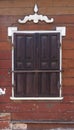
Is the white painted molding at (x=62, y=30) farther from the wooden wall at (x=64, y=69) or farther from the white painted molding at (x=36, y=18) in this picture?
the white painted molding at (x=36, y=18)

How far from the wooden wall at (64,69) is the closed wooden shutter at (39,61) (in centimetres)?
16

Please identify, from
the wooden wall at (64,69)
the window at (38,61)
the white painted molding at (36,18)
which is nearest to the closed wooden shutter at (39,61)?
the window at (38,61)

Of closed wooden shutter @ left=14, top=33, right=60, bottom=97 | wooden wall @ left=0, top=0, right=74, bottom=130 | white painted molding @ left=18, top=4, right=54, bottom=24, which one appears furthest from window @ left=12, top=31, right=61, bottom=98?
white painted molding @ left=18, top=4, right=54, bottom=24

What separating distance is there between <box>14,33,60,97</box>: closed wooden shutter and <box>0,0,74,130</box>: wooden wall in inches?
6.4

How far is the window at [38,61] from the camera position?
10445 millimetres

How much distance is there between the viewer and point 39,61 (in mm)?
10453

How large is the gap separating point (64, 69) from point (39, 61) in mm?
537

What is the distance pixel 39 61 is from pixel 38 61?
2cm

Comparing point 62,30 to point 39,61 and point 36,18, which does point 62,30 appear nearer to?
point 36,18

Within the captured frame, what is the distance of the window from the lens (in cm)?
1045

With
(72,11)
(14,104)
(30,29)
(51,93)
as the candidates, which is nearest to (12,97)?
(14,104)

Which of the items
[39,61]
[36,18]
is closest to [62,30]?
[36,18]

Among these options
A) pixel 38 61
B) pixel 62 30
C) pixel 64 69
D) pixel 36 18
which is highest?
pixel 36 18

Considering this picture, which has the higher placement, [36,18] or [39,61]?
[36,18]
